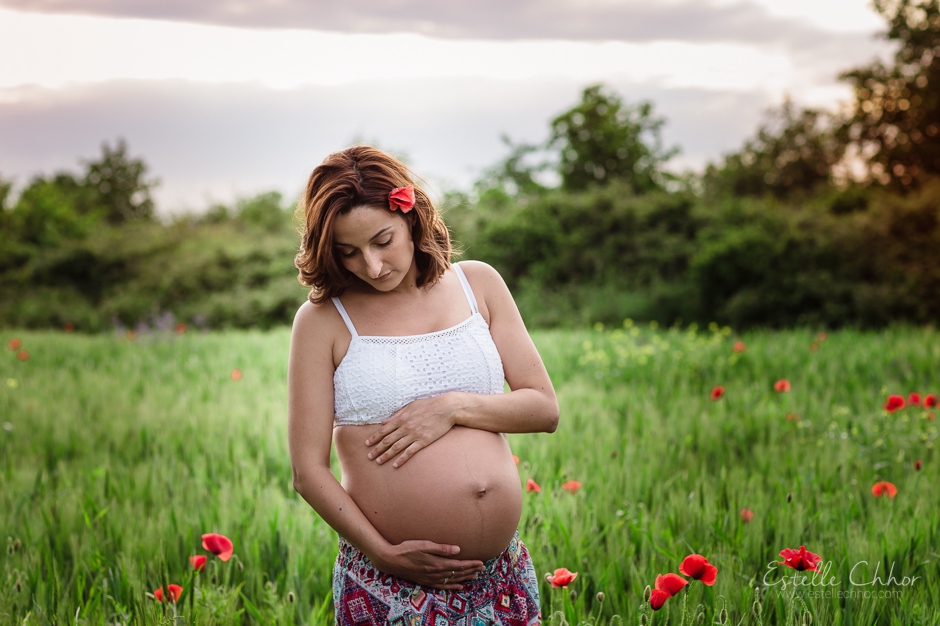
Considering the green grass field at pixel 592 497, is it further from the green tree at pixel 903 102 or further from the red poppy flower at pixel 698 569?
the green tree at pixel 903 102

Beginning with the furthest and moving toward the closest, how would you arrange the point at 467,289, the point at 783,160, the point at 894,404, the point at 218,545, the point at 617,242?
the point at 783,160 < the point at 617,242 < the point at 894,404 < the point at 218,545 < the point at 467,289

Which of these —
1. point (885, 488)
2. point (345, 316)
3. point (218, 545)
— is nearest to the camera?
point (345, 316)

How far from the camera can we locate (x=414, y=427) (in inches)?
67.4

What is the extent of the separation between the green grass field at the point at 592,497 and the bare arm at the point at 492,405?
0.60 meters

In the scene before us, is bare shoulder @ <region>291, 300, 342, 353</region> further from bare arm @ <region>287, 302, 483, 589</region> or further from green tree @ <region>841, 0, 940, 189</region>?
green tree @ <region>841, 0, 940, 189</region>

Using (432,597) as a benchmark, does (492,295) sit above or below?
above

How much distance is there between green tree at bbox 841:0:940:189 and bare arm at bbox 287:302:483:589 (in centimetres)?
1824

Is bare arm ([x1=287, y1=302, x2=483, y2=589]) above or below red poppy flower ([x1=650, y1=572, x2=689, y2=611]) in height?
above

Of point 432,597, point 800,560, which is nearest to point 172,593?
point 432,597

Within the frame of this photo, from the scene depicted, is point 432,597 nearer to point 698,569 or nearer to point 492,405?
point 492,405

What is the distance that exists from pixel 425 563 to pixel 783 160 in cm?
3039

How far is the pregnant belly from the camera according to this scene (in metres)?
1.74

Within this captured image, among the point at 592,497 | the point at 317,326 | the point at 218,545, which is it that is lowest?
the point at 592,497

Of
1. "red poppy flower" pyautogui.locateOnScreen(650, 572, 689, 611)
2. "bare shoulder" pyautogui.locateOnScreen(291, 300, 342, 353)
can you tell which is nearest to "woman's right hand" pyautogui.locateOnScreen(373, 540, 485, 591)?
"red poppy flower" pyautogui.locateOnScreen(650, 572, 689, 611)
